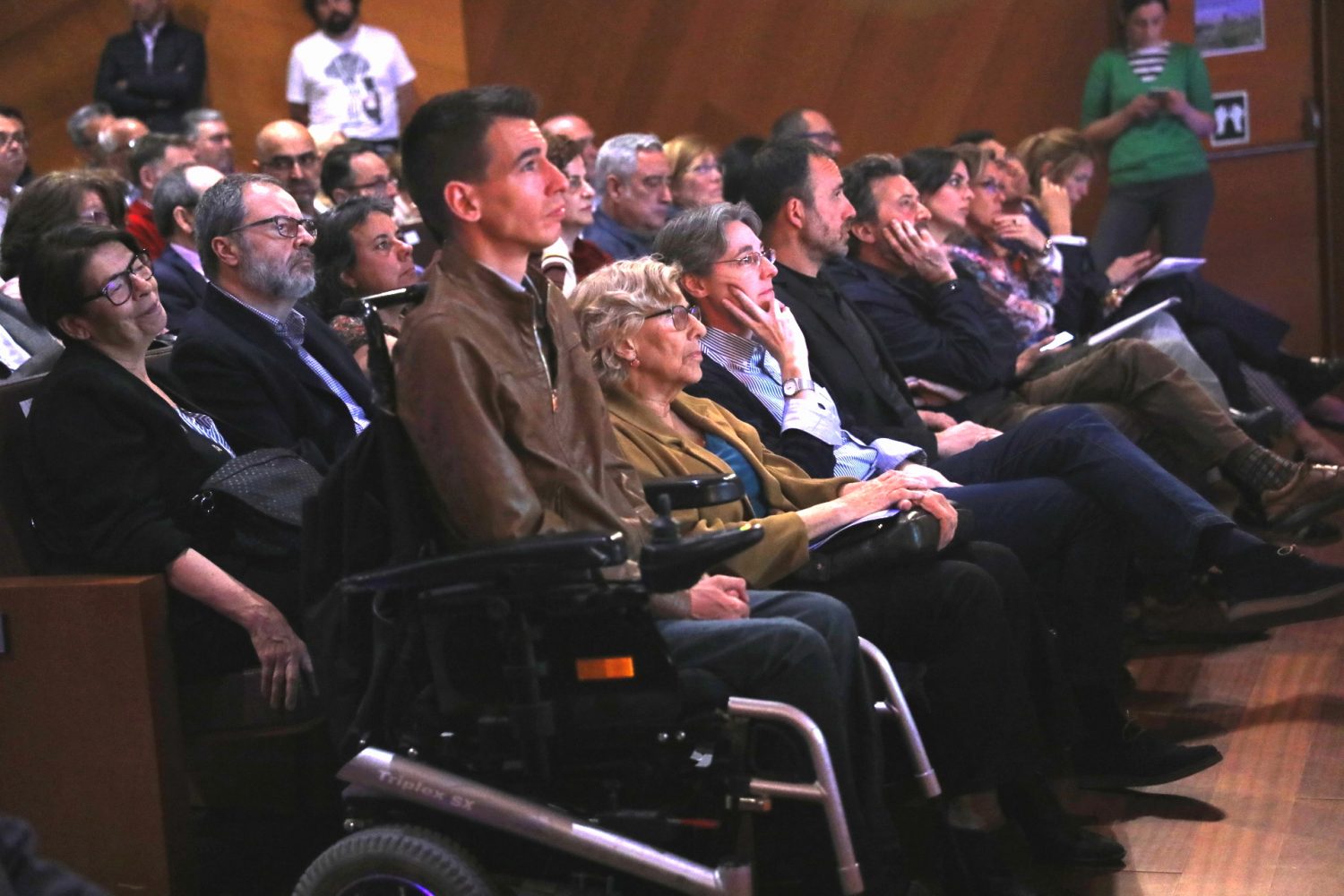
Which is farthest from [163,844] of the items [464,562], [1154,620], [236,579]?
[1154,620]

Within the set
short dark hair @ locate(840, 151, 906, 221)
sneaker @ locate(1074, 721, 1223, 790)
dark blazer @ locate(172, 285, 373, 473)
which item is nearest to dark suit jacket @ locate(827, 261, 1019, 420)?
short dark hair @ locate(840, 151, 906, 221)

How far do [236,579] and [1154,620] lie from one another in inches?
91.7

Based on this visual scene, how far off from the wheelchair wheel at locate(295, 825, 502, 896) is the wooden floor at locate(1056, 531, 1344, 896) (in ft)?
3.42

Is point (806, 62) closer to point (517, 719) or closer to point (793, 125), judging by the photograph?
point (793, 125)

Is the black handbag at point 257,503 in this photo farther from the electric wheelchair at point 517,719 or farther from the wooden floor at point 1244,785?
the wooden floor at point 1244,785

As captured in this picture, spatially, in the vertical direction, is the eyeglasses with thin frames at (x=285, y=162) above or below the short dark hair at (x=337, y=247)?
above

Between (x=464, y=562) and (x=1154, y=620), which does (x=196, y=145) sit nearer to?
(x=1154, y=620)

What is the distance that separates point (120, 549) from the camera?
2.54m

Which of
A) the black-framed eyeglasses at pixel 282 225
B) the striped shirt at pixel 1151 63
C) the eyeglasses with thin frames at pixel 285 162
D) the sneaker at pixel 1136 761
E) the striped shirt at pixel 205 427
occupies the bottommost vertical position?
the sneaker at pixel 1136 761

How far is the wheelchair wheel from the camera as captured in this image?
203 centimetres

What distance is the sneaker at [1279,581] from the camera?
309 centimetres

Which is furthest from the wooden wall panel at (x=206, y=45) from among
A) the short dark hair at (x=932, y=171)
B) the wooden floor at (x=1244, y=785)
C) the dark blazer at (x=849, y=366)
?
the wooden floor at (x=1244, y=785)

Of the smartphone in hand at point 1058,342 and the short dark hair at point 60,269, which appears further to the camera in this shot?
the smartphone in hand at point 1058,342

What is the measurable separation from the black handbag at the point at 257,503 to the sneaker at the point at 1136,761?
1.46 metres
